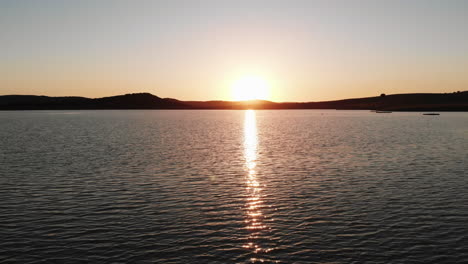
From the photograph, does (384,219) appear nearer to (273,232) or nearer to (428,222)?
(428,222)

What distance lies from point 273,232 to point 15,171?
31.1 m

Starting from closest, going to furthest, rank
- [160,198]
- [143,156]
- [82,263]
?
[82,263] → [160,198] → [143,156]

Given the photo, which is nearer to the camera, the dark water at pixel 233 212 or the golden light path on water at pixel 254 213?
the dark water at pixel 233 212

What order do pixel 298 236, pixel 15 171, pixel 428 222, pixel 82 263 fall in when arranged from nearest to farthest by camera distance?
pixel 82 263 < pixel 298 236 < pixel 428 222 < pixel 15 171

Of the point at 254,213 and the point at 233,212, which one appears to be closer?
the point at 254,213

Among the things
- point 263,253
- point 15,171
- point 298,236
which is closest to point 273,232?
point 298,236

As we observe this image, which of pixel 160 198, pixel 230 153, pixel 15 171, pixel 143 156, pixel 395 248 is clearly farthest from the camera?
pixel 230 153

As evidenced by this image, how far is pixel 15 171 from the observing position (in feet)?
136

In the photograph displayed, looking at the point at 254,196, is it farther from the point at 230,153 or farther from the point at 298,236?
the point at 230,153

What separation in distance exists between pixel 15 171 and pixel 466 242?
131ft

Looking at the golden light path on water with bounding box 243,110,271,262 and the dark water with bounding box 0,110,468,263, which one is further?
the golden light path on water with bounding box 243,110,271,262

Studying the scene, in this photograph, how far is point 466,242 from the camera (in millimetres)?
20516

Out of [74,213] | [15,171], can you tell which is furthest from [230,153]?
[74,213]

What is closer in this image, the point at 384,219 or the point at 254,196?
the point at 384,219
